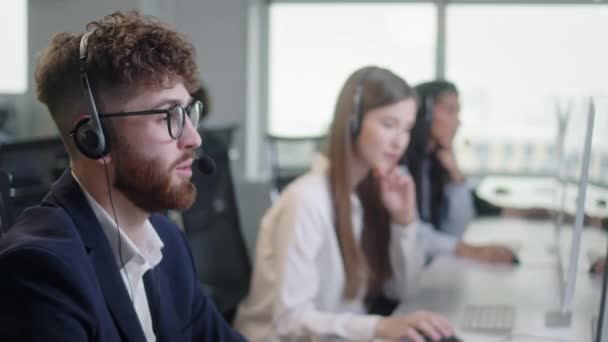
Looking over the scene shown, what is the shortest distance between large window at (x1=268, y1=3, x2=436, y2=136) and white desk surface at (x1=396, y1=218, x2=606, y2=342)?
892 millimetres

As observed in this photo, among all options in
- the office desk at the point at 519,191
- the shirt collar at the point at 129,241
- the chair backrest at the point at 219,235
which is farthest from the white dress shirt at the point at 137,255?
the office desk at the point at 519,191

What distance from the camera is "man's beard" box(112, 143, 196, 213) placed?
1.07 m

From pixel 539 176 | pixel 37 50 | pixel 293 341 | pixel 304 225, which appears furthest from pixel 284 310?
pixel 539 176

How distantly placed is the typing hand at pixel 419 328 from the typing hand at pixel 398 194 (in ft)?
1.78

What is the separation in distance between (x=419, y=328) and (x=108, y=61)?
782 mm

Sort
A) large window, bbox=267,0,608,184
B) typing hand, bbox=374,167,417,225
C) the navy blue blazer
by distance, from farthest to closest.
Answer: large window, bbox=267,0,608,184 < typing hand, bbox=374,167,417,225 < the navy blue blazer

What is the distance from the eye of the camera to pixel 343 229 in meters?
1.84

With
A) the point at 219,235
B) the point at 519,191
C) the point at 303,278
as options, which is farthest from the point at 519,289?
the point at 519,191

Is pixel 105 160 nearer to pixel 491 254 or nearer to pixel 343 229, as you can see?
pixel 343 229

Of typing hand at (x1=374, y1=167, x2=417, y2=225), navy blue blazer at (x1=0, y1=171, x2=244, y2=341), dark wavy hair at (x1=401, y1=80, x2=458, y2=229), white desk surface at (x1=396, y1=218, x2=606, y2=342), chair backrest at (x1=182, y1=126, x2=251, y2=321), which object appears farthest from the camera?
dark wavy hair at (x1=401, y1=80, x2=458, y2=229)

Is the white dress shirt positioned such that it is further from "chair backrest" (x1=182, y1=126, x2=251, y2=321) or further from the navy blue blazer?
"chair backrest" (x1=182, y1=126, x2=251, y2=321)

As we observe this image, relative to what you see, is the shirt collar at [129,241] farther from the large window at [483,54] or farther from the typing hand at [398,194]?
the large window at [483,54]

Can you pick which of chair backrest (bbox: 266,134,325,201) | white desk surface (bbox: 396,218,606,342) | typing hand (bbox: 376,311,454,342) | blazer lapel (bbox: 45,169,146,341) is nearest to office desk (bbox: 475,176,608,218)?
white desk surface (bbox: 396,218,606,342)

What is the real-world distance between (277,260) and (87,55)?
87cm
